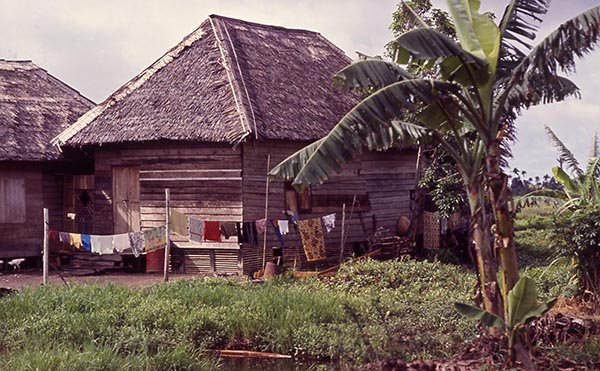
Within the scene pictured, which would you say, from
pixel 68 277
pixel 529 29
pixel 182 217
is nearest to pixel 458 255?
pixel 182 217

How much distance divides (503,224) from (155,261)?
10.1 meters

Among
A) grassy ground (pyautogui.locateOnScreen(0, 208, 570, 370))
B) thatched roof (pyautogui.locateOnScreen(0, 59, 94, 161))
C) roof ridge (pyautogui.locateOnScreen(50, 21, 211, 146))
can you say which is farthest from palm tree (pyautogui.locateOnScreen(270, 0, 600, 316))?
thatched roof (pyautogui.locateOnScreen(0, 59, 94, 161))

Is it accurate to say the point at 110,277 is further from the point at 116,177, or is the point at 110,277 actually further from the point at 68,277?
the point at 116,177

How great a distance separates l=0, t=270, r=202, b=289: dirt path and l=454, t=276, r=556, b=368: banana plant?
853 cm

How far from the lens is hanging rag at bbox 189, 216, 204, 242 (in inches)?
565

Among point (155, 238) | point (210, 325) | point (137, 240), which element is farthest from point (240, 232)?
point (210, 325)

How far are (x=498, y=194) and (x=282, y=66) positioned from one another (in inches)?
425

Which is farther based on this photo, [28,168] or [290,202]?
[28,168]

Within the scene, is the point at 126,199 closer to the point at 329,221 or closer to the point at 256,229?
the point at 256,229

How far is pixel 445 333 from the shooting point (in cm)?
985

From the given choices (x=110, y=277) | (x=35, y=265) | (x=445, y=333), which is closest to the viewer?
(x=445, y=333)

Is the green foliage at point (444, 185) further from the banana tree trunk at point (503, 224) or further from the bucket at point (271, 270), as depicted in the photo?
the banana tree trunk at point (503, 224)

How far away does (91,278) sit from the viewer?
15727 mm

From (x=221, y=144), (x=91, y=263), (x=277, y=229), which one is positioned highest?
(x=221, y=144)
